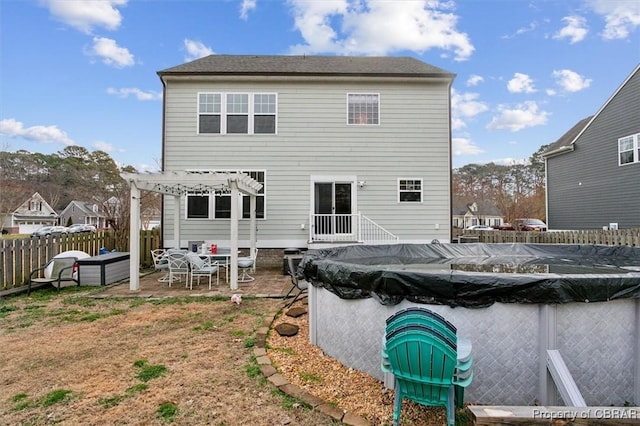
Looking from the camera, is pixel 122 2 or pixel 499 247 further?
pixel 122 2

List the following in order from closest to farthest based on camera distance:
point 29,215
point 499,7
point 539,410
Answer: point 539,410, point 499,7, point 29,215

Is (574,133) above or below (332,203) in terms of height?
above

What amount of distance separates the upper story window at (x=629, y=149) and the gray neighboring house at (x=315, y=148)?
989 centimetres

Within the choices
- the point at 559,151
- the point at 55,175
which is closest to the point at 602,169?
the point at 559,151

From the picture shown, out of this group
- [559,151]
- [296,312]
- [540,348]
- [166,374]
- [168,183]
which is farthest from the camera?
[559,151]

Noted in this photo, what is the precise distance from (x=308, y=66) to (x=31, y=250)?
9.52 m

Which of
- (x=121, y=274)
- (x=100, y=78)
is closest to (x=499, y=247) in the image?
(x=121, y=274)

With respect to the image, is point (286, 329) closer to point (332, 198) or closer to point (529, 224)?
point (332, 198)

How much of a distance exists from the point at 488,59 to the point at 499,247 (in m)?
Answer: 10.8

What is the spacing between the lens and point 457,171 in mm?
47719

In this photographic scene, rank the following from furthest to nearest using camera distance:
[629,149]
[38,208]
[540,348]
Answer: [38,208] < [629,149] < [540,348]

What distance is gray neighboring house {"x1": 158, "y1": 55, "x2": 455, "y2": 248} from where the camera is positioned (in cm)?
1052

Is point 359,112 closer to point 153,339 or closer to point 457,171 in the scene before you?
point 153,339

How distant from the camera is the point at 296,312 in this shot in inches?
189
